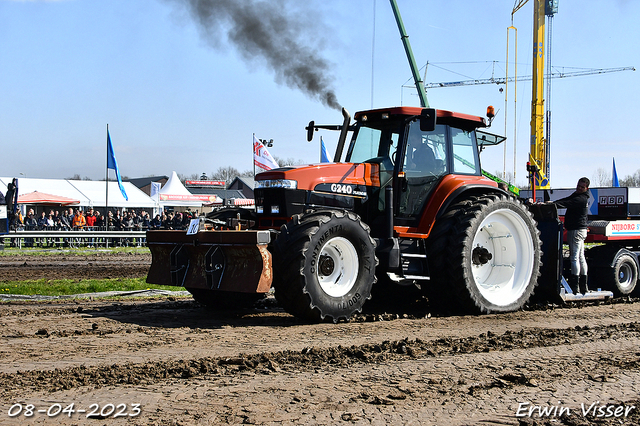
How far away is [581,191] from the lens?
9352mm

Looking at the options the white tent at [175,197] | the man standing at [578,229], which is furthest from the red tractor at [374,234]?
the white tent at [175,197]

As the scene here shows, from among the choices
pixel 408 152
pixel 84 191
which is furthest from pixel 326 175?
pixel 84 191

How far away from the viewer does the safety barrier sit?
2303 cm

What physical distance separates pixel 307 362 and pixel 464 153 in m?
4.50

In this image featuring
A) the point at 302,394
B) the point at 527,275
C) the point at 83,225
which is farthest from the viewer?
the point at 83,225

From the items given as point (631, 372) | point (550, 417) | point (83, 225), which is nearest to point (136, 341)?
point (550, 417)

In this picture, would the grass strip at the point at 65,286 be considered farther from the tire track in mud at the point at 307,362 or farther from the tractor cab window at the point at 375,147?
the tire track in mud at the point at 307,362

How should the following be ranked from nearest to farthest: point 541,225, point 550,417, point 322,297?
point 550,417
point 322,297
point 541,225

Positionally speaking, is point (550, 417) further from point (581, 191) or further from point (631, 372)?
point (581, 191)

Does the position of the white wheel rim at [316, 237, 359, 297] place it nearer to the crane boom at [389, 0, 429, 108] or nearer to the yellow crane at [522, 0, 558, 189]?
the crane boom at [389, 0, 429, 108]

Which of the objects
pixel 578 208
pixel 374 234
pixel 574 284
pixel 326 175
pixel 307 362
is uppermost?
pixel 326 175

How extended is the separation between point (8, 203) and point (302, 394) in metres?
19.8

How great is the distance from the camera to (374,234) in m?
7.71

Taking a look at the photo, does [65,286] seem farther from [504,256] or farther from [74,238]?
[74,238]
